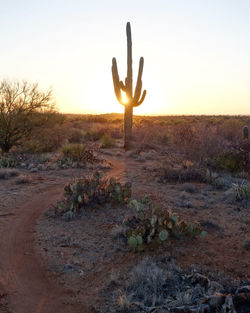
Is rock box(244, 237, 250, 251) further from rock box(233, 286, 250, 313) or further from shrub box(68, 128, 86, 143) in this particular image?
shrub box(68, 128, 86, 143)

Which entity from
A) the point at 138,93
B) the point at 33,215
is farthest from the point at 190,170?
the point at 138,93

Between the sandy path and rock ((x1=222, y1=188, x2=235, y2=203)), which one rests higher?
rock ((x1=222, y1=188, x2=235, y2=203))

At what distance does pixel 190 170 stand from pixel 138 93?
8.45m

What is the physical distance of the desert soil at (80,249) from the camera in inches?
156

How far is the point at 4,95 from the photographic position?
14.7 meters

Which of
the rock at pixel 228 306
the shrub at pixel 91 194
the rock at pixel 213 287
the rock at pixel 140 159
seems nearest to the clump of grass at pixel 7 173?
the shrub at pixel 91 194

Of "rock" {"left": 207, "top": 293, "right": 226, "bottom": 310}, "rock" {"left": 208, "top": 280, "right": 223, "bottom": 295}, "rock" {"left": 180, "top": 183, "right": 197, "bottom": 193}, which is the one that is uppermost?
"rock" {"left": 207, "top": 293, "right": 226, "bottom": 310}

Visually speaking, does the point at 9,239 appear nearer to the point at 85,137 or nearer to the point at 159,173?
the point at 159,173

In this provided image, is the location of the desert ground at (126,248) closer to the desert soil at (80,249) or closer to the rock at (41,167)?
the desert soil at (80,249)

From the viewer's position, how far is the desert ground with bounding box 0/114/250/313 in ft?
11.9

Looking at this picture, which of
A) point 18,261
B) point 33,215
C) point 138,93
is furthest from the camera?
point 138,93

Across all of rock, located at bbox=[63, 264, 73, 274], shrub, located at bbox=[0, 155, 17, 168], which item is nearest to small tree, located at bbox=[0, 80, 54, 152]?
shrub, located at bbox=[0, 155, 17, 168]

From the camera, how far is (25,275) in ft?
14.4

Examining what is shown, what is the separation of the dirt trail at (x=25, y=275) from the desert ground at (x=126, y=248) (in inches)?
0.5
